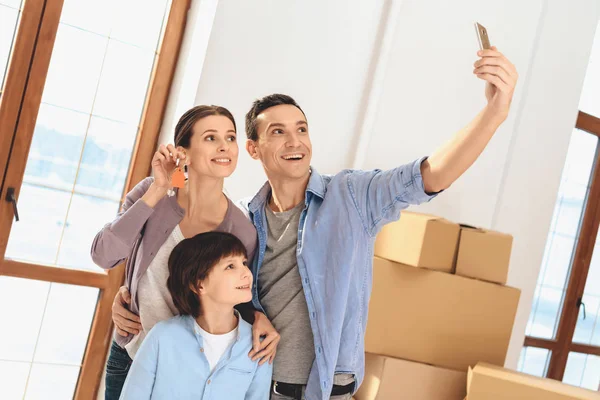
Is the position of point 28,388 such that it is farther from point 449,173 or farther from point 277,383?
point 449,173

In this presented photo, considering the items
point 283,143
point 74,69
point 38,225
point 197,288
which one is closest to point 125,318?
point 197,288

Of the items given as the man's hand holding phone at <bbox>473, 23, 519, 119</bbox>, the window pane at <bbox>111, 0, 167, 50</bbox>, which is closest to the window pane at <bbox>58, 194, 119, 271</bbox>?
the window pane at <bbox>111, 0, 167, 50</bbox>

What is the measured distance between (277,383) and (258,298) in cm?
22

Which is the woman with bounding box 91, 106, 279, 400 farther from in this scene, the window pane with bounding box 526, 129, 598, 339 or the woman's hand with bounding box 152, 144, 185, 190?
the window pane with bounding box 526, 129, 598, 339

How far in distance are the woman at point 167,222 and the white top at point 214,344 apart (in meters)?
0.08

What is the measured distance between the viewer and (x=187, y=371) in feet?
5.57

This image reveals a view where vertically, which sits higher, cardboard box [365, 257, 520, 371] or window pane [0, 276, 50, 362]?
cardboard box [365, 257, 520, 371]

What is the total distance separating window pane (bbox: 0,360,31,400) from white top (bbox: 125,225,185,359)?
3.74 feet

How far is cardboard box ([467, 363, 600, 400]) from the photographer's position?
95.6 inches

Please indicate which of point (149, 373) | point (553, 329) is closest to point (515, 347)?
point (553, 329)

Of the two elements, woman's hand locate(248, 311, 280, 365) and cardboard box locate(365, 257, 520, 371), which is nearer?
woman's hand locate(248, 311, 280, 365)

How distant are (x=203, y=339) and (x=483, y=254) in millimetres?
1420

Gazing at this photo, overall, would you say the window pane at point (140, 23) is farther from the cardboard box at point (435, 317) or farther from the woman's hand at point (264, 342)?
the woman's hand at point (264, 342)

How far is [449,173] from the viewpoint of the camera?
1.51 m
